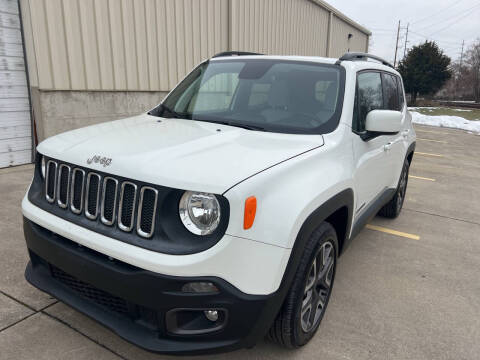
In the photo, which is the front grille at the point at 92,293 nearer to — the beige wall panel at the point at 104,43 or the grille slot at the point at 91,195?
the grille slot at the point at 91,195

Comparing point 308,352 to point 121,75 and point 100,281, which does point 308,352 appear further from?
point 121,75

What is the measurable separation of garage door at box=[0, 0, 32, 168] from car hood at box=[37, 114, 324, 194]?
4602 mm

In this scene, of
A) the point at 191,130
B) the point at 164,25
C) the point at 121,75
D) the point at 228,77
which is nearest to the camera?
the point at 191,130

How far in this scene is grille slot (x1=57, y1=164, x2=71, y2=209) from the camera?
222cm

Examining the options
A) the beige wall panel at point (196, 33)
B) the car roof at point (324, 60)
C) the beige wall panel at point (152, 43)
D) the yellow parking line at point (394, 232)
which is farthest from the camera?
the beige wall panel at point (196, 33)

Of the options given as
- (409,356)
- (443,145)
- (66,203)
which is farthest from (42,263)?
(443,145)

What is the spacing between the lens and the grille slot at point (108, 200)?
6.50 feet

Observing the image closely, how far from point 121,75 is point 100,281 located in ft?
21.6

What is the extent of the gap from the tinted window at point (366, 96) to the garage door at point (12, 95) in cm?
567

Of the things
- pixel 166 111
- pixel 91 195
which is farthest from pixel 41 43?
pixel 91 195

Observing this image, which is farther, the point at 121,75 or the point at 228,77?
the point at 121,75

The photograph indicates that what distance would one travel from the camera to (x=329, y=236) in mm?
2396

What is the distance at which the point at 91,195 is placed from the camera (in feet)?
6.83

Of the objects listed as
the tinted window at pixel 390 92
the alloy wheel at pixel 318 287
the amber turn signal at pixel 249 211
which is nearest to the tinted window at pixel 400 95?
the tinted window at pixel 390 92
